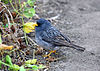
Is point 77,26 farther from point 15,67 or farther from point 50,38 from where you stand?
point 15,67

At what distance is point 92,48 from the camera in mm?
5305

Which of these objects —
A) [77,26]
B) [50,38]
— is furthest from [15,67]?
[77,26]

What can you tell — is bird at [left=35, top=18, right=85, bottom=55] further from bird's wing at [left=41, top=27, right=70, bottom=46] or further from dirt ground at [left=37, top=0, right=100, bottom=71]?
dirt ground at [left=37, top=0, right=100, bottom=71]

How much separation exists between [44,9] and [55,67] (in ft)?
12.1

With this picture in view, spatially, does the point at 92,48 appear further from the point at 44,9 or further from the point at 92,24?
the point at 44,9

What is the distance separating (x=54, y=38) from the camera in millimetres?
5141

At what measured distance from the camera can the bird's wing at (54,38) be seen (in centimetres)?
506

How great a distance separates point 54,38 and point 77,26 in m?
1.87

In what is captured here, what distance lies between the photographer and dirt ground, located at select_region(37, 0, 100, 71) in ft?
15.1

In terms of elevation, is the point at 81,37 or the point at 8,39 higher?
the point at 8,39

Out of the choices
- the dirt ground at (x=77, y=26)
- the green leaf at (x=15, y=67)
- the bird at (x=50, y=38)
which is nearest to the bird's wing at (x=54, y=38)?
the bird at (x=50, y=38)

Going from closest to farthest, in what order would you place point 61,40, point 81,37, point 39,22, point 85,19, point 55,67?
point 55,67 < point 61,40 < point 39,22 < point 81,37 < point 85,19

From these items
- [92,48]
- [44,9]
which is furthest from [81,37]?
[44,9]

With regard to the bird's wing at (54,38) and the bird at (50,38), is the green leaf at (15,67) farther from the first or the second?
the bird's wing at (54,38)
